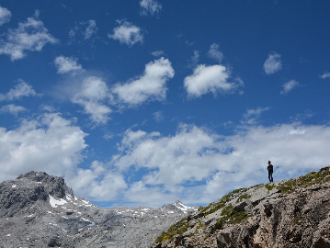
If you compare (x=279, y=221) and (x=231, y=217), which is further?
(x=231, y=217)

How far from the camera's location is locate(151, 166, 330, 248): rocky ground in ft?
68.2

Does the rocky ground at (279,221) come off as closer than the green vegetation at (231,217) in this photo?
Yes

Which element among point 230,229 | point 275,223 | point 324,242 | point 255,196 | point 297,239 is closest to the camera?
point 324,242

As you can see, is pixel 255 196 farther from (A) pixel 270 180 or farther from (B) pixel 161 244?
(B) pixel 161 244

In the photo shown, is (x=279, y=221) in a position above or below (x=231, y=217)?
below

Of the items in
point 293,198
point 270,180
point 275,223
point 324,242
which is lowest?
point 324,242

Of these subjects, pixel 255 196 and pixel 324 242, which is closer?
pixel 324 242

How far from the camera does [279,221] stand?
925 inches

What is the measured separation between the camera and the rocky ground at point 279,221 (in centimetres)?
2078

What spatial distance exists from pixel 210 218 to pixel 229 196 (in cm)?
913

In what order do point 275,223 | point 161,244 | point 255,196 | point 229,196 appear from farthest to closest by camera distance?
point 229,196, point 161,244, point 255,196, point 275,223

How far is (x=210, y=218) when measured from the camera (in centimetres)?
3994

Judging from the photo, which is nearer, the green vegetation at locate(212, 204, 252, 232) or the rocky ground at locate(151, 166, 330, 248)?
the rocky ground at locate(151, 166, 330, 248)

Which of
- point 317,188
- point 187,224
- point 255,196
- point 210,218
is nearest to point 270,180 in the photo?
point 255,196
